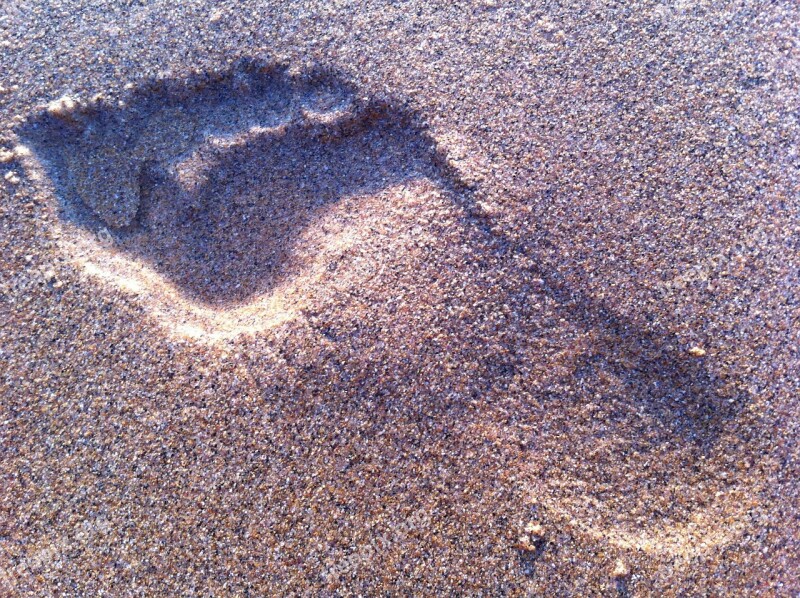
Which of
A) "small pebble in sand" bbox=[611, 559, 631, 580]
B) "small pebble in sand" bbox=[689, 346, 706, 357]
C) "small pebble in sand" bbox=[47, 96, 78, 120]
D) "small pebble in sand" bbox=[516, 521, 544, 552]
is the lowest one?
"small pebble in sand" bbox=[611, 559, 631, 580]

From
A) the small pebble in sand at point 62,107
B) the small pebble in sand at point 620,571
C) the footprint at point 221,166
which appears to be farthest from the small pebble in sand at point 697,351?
the small pebble in sand at point 62,107

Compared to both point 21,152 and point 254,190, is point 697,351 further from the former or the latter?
point 21,152

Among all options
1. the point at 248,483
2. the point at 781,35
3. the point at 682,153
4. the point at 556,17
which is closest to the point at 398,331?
the point at 248,483

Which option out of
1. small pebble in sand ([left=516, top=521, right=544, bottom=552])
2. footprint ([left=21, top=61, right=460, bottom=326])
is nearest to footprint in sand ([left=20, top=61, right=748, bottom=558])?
footprint ([left=21, top=61, right=460, bottom=326])

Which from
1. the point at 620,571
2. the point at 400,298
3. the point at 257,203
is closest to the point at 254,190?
the point at 257,203

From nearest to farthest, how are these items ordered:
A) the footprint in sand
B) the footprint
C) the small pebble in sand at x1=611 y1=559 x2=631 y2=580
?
the small pebble in sand at x1=611 y1=559 x2=631 y2=580, the footprint in sand, the footprint

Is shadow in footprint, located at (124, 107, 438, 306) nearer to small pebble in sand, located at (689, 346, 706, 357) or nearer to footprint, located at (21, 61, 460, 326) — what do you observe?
footprint, located at (21, 61, 460, 326)

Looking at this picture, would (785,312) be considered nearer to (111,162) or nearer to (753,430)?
(753,430)

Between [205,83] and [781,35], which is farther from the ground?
[781,35]
